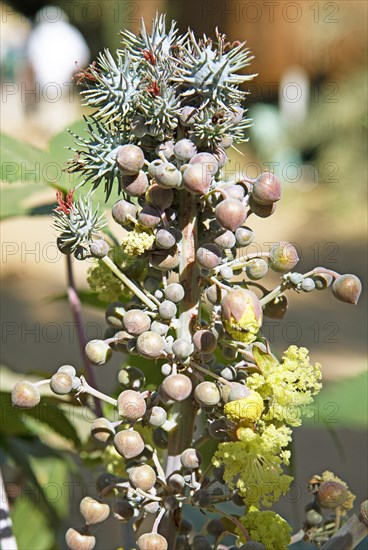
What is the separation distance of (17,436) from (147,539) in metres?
0.49

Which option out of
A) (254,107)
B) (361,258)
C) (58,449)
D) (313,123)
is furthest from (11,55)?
(58,449)

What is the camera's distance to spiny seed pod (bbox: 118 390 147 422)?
0.46 meters

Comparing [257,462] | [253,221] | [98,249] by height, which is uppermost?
[98,249]

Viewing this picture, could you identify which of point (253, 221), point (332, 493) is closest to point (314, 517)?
point (332, 493)

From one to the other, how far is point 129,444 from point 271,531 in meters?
0.10

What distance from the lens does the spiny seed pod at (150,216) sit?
0.46m

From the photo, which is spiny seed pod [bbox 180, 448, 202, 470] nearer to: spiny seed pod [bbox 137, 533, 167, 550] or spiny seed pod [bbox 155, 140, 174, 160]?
spiny seed pod [bbox 137, 533, 167, 550]

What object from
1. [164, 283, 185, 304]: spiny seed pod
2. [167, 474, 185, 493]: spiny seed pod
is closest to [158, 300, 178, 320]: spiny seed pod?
[164, 283, 185, 304]: spiny seed pod

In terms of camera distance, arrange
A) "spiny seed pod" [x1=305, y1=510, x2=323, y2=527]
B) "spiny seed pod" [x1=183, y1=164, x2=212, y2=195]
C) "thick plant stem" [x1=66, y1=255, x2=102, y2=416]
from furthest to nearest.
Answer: "thick plant stem" [x1=66, y1=255, x2=102, y2=416] < "spiny seed pod" [x1=305, y1=510, x2=323, y2=527] < "spiny seed pod" [x1=183, y1=164, x2=212, y2=195]

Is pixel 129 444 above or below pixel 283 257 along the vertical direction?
below

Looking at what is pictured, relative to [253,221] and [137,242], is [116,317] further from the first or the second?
[253,221]

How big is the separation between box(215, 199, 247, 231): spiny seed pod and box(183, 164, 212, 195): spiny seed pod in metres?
0.01

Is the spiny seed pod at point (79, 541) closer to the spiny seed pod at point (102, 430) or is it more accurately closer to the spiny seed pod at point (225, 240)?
the spiny seed pod at point (102, 430)

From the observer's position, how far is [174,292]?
47 cm
